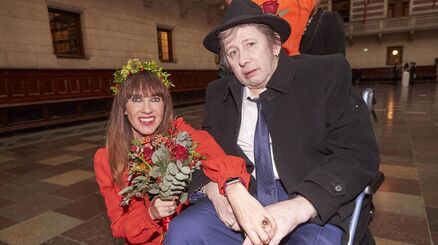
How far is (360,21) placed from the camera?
22.9 m

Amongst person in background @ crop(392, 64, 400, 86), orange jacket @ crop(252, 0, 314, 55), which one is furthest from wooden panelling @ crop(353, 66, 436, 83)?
orange jacket @ crop(252, 0, 314, 55)

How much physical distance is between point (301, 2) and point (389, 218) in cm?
201

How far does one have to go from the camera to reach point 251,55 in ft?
4.60

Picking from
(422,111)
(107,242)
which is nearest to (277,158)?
(107,242)

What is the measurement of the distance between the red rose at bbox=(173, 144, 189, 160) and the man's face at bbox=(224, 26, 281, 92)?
488 mm

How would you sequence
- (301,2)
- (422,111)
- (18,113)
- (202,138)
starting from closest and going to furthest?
(202,138) → (301,2) → (18,113) → (422,111)

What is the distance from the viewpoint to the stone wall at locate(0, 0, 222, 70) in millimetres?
7570

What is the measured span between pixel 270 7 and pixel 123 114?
3.47 feet

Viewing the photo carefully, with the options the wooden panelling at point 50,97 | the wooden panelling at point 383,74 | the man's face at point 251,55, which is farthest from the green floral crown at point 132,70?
the wooden panelling at point 383,74

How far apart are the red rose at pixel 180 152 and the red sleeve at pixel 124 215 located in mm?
427

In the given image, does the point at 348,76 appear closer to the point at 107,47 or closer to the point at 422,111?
the point at 422,111

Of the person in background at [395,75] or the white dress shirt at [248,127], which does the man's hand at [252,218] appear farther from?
the person in background at [395,75]

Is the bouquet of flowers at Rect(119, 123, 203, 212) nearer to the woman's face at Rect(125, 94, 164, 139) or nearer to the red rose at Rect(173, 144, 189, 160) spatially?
the red rose at Rect(173, 144, 189, 160)

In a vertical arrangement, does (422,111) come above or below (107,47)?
below
